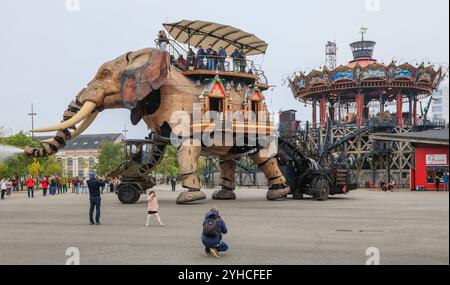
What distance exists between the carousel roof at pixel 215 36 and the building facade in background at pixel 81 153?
78971 mm

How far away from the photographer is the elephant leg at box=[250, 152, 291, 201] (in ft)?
90.4

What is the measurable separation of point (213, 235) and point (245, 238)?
2635 mm

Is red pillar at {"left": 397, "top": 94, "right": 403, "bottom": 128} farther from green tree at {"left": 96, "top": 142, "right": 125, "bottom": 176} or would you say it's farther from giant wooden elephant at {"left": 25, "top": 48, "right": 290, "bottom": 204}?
green tree at {"left": 96, "top": 142, "right": 125, "bottom": 176}

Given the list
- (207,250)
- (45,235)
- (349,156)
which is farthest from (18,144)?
(207,250)

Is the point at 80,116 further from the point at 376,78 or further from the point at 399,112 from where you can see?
the point at 399,112

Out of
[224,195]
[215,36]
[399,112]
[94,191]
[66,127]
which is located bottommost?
[224,195]

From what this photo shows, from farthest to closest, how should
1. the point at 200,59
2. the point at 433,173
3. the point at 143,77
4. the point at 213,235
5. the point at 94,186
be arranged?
the point at 433,173 < the point at 200,59 < the point at 143,77 < the point at 94,186 < the point at 213,235

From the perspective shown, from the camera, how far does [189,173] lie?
946 inches

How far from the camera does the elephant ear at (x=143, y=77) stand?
23672 mm

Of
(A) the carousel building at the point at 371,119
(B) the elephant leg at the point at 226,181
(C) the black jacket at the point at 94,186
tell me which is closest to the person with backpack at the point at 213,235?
(C) the black jacket at the point at 94,186

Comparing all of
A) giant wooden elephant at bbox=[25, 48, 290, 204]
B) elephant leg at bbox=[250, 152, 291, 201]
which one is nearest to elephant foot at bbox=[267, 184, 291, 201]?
elephant leg at bbox=[250, 152, 291, 201]

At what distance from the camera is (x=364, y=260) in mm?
9383

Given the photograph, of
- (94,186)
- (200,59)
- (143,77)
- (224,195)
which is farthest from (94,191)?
(224,195)
